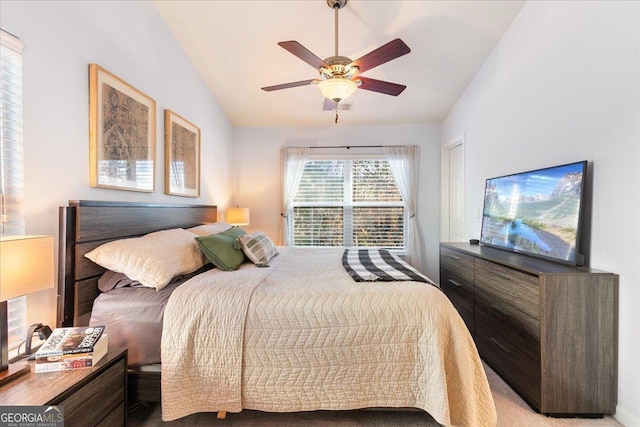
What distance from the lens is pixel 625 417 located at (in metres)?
1.57

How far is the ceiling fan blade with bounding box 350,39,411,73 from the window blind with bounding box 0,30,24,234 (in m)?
1.84

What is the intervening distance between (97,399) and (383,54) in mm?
2425

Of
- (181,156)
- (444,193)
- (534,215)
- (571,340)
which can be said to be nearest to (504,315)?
(571,340)

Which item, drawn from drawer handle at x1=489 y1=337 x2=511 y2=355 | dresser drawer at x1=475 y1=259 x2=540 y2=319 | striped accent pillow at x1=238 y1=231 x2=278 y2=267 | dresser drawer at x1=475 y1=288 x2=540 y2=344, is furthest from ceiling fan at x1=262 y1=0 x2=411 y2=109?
drawer handle at x1=489 y1=337 x2=511 y2=355

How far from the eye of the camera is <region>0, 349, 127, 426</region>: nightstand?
3.39 ft

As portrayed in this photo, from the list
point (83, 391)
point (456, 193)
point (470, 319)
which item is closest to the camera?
point (83, 391)

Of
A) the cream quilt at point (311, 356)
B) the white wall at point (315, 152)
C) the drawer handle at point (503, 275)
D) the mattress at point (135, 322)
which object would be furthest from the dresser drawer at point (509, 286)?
the mattress at point (135, 322)

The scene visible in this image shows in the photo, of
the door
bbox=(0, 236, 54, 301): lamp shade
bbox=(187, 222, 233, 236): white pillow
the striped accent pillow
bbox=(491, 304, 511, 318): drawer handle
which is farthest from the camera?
the door

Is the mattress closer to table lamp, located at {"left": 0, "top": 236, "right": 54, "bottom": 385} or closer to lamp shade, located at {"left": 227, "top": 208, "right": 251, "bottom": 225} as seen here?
table lamp, located at {"left": 0, "top": 236, "right": 54, "bottom": 385}

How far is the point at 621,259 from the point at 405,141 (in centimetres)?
296

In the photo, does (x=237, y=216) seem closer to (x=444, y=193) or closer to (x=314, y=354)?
(x=314, y=354)

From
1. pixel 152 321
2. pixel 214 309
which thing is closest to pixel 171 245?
pixel 152 321

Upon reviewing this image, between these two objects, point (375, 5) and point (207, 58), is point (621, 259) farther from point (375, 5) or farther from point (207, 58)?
point (207, 58)

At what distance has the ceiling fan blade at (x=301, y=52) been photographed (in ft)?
6.14
